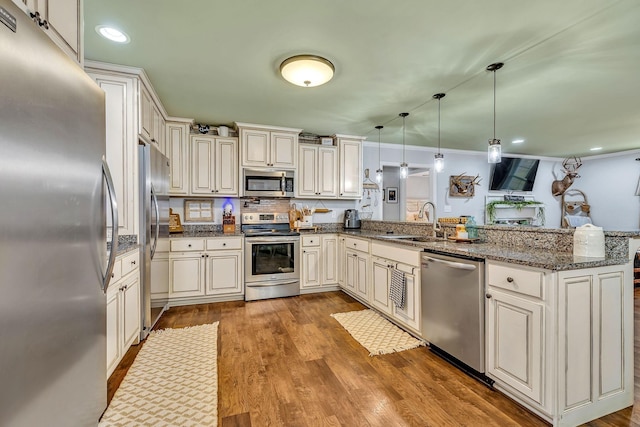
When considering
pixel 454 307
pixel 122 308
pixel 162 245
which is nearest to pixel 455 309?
pixel 454 307

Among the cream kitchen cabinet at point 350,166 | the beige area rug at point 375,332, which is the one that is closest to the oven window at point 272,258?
the beige area rug at point 375,332

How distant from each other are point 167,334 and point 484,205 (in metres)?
6.22

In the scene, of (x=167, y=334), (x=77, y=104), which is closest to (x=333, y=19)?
(x=77, y=104)

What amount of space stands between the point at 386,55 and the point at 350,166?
2.40 m

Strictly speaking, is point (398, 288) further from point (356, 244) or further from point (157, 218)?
point (157, 218)

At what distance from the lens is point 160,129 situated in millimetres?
3330

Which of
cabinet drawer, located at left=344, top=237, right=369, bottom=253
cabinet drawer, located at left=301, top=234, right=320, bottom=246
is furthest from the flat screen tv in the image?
cabinet drawer, located at left=301, top=234, right=320, bottom=246

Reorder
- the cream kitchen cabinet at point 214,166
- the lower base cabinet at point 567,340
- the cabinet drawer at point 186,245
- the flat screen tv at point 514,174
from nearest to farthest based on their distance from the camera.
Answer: the lower base cabinet at point 567,340
the cabinet drawer at point 186,245
the cream kitchen cabinet at point 214,166
the flat screen tv at point 514,174

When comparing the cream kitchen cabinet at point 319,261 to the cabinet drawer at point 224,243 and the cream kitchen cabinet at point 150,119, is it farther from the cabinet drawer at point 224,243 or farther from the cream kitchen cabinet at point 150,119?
the cream kitchen cabinet at point 150,119

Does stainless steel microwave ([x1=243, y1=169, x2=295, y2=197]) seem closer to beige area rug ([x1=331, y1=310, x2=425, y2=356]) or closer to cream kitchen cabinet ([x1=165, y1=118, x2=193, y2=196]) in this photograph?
cream kitchen cabinet ([x1=165, y1=118, x2=193, y2=196])

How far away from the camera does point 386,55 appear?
227cm

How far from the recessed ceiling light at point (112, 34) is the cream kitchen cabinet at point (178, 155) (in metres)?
1.71

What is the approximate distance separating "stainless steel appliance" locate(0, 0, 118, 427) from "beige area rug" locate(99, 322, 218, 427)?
48 centimetres

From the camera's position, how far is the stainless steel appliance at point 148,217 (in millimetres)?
2553
